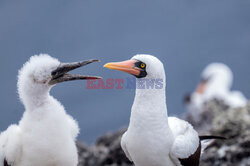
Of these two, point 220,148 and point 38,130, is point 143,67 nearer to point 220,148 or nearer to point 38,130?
point 38,130

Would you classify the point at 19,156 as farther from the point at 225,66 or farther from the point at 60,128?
the point at 225,66

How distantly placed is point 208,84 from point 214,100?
22.6 ft

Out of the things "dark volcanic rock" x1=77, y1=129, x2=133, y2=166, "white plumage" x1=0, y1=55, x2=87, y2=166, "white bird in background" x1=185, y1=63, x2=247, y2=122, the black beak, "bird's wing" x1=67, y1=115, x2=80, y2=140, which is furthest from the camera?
"white bird in background" x1=185, y1=63, x2=247, y2=122

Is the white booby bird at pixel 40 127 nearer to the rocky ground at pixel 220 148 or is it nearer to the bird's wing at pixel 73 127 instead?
the bird's wing at pixel 73 127

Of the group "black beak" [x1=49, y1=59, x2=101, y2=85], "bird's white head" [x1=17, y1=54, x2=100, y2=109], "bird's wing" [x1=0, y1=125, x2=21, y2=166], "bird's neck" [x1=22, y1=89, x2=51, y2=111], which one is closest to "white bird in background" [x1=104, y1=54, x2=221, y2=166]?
"black beak" [x1=49, y1=59, x2=101, y2=85]

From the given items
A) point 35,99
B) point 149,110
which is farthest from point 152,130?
point 35,99

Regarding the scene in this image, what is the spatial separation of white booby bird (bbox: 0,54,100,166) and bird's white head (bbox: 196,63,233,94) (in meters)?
10.8

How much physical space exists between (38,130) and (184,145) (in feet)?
5.24

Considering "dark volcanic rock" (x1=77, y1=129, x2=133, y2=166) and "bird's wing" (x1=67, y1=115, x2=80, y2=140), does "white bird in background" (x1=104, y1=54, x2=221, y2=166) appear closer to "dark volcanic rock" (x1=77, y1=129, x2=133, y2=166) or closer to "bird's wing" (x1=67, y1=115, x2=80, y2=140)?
"bird's wing" (x1=67, y1=115, x2=80, y2=140)

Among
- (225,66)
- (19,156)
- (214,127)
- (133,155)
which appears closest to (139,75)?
(133,155)

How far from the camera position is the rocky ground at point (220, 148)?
6.13 m

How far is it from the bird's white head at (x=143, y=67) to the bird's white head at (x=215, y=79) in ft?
34.3

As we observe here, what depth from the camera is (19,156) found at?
471 centimetres

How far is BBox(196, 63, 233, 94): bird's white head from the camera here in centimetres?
1575
